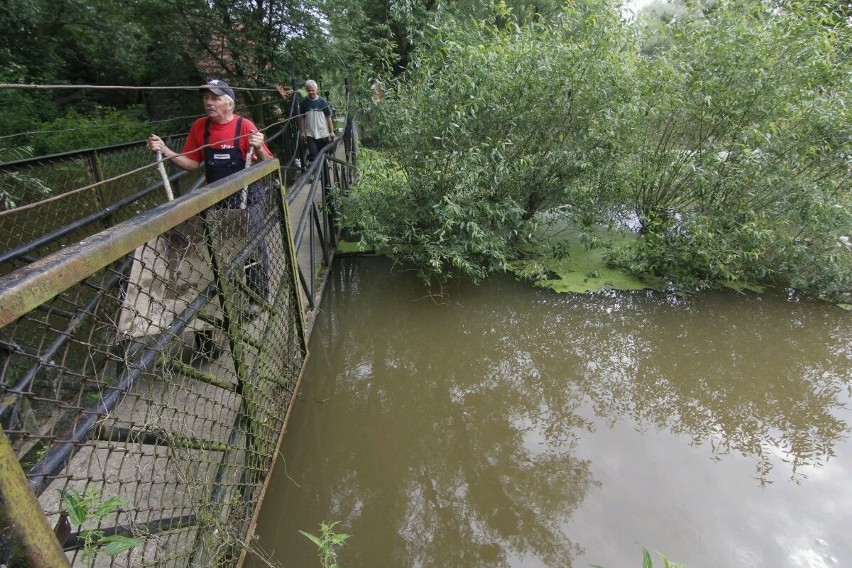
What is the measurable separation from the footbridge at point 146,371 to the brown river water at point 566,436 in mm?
454

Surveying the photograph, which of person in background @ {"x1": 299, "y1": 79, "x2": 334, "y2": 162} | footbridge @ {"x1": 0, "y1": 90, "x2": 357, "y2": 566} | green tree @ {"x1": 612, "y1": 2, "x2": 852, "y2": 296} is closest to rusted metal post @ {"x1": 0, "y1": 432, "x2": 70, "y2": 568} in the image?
footbridge @ {"x1": 0, "y1": 90, "x2": 357, "y2": 566}

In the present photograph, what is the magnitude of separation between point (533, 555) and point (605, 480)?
2.29 ft

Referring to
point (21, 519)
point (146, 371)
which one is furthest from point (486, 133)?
point (21, 519)

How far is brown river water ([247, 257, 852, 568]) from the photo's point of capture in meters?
2.30

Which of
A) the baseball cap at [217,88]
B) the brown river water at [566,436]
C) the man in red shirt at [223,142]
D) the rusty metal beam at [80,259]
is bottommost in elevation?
the brown river water at [566,436]

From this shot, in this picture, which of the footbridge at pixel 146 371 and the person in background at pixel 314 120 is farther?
the person in background at pixel 314 120

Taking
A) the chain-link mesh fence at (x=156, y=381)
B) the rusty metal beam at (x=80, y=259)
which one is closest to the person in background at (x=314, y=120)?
the chain-link mesh fence at (x=156, y=381)

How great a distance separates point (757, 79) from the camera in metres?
4.07

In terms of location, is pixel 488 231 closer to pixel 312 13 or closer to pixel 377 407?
pixel 377 407

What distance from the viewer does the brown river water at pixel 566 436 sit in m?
2.30

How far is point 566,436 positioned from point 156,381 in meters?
2.47

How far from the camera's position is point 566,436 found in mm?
2992

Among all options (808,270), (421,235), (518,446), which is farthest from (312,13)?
(808,270)

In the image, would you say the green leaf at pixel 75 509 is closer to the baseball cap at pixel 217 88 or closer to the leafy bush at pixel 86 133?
the baseball cap at pixel 217 88
